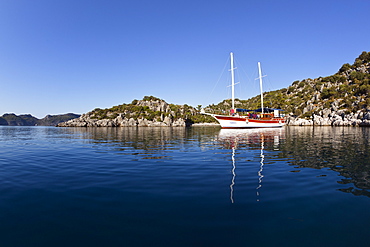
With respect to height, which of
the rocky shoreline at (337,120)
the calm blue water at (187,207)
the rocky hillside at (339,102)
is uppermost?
the rocky hillside at (339,102)

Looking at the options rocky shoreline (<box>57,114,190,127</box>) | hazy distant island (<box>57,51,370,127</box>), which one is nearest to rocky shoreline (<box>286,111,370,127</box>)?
hazy distant island (<box>57,51,370,127</box>)

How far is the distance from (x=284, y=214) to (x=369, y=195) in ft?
13.8

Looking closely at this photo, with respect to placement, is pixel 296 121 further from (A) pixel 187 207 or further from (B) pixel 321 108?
(A) pixel 187 207

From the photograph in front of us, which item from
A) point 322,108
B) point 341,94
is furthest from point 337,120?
point 341,94

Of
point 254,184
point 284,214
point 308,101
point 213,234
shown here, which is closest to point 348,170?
point 254,184

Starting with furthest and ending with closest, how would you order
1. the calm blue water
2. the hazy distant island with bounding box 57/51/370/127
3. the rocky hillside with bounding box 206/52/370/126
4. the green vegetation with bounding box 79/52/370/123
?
the green vegetation with bounding box 79/52/370/123
the hazy distant island with bounding box 57/51/370/127
the rocky hillside with bounding box 206/52/370/126
the calm blue water

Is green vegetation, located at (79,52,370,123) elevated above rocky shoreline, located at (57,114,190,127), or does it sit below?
above

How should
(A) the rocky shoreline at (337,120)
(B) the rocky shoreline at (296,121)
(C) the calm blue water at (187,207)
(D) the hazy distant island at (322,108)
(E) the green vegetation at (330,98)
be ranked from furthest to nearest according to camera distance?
1. (E) the green vegetation at (330,98)
2. (D) the hazy distant island at (322,108)
3. (B) the rocky shoreline at (296,121)
4. (A) the rocky shoreline at (337,120)
5. (C) the calm blue water at (187,207)

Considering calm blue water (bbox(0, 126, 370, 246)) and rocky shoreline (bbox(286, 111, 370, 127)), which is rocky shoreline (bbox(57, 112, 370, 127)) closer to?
rocky shoreline (bbox(286, 111, 370, 127))

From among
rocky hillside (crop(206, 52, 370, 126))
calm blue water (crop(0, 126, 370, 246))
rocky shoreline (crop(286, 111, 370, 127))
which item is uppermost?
rocky hillside (crop(206, 52, 370, 126))

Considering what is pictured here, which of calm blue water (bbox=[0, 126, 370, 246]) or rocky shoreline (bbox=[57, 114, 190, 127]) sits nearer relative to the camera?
calm blue water (bbox=[0, 126, 370, 246])

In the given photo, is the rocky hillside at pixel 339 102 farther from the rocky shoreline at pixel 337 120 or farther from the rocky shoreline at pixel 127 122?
the rocky shoreline at pixel 127 122

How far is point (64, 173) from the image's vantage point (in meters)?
11.6

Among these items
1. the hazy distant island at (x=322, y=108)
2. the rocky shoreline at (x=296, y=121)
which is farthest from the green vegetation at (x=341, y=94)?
the rocky shoreline at (x=296, y=121)
